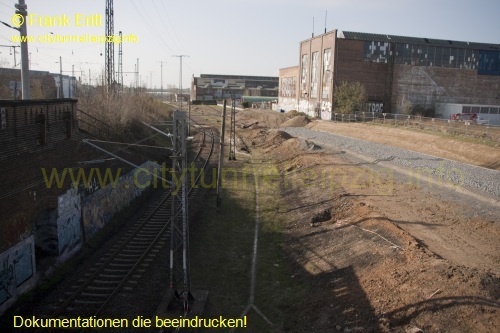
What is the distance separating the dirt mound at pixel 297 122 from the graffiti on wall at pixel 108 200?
41282 millimetres

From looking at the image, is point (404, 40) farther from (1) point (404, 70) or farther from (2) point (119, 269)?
(2) point (119, 269)

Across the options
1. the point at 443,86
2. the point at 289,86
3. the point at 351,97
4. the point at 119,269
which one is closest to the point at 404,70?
the point at 443,86

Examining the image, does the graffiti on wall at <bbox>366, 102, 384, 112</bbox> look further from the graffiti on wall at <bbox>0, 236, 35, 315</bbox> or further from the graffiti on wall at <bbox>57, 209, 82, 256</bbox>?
the graffiti on wall at <bbox>0, 236, 35, 315</bbox>

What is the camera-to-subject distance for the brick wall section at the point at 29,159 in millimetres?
12609

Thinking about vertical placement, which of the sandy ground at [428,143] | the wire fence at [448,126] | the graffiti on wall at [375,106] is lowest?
the sandy ground at [428,143]

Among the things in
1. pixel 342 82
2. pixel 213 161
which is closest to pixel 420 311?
pixel 213 161

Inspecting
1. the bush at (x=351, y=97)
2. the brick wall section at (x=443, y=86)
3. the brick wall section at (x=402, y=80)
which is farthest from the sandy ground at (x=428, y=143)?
the brick wall section at (x=443, y=86)

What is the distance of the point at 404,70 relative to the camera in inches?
2549

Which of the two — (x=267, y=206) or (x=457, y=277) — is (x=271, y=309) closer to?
(x=457, y=277)

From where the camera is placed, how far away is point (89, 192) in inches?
715

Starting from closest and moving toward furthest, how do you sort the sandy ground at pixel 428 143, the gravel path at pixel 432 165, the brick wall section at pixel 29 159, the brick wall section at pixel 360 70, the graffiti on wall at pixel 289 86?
the brick wall section at pixel 29 159 < the gravel path at pixel 432 165 < the sandy ground at pixel 428 143 < the brick wall section at pixel 360 70 < the graffiti on wall at pixel 289 86

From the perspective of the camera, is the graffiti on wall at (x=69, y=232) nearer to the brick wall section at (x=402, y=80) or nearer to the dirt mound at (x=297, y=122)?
the dirt mound at (x=297, y=122)

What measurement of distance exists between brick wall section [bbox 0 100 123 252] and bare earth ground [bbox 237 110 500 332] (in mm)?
9051

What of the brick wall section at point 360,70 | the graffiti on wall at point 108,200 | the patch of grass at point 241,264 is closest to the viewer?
the patch of grass at point 241,264
